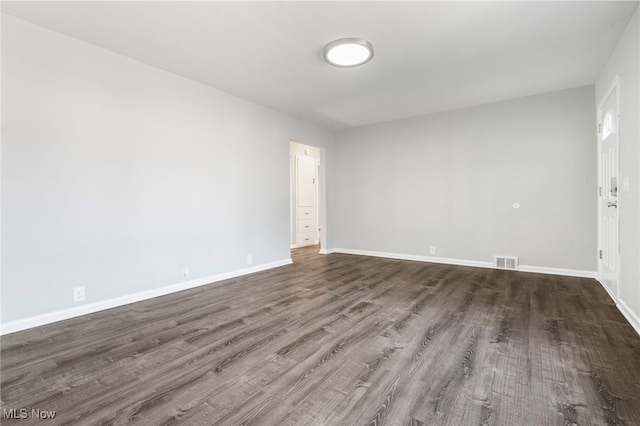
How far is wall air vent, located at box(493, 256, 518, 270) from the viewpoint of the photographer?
439 cm

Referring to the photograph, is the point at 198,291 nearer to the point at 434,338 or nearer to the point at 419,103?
the point at 434,338

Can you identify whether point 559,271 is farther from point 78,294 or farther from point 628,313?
point 78,294

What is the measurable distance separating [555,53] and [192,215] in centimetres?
453

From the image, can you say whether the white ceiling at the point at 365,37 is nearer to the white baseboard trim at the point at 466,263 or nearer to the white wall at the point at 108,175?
the white wall at the point at 108,175

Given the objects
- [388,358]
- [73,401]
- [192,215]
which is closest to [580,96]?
[388,358]

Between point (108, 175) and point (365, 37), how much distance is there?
9.48 ft

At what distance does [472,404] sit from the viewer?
143 cm

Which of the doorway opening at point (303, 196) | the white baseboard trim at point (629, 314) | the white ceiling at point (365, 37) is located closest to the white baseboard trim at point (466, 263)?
the doorway opening at point (303, 196)

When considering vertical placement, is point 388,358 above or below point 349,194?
below

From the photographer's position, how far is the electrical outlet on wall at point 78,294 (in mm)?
2680

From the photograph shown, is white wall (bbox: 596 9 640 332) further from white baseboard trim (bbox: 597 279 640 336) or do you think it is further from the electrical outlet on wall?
the electrical outlet on wall

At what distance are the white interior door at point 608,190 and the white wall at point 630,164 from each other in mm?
222

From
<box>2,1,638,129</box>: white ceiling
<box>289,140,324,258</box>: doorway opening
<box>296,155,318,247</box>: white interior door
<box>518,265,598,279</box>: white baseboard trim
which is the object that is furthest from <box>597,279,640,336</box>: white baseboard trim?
<box>296,155,318,247</box>: white interior door

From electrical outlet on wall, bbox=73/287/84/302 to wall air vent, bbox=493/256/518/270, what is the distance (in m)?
5.41
